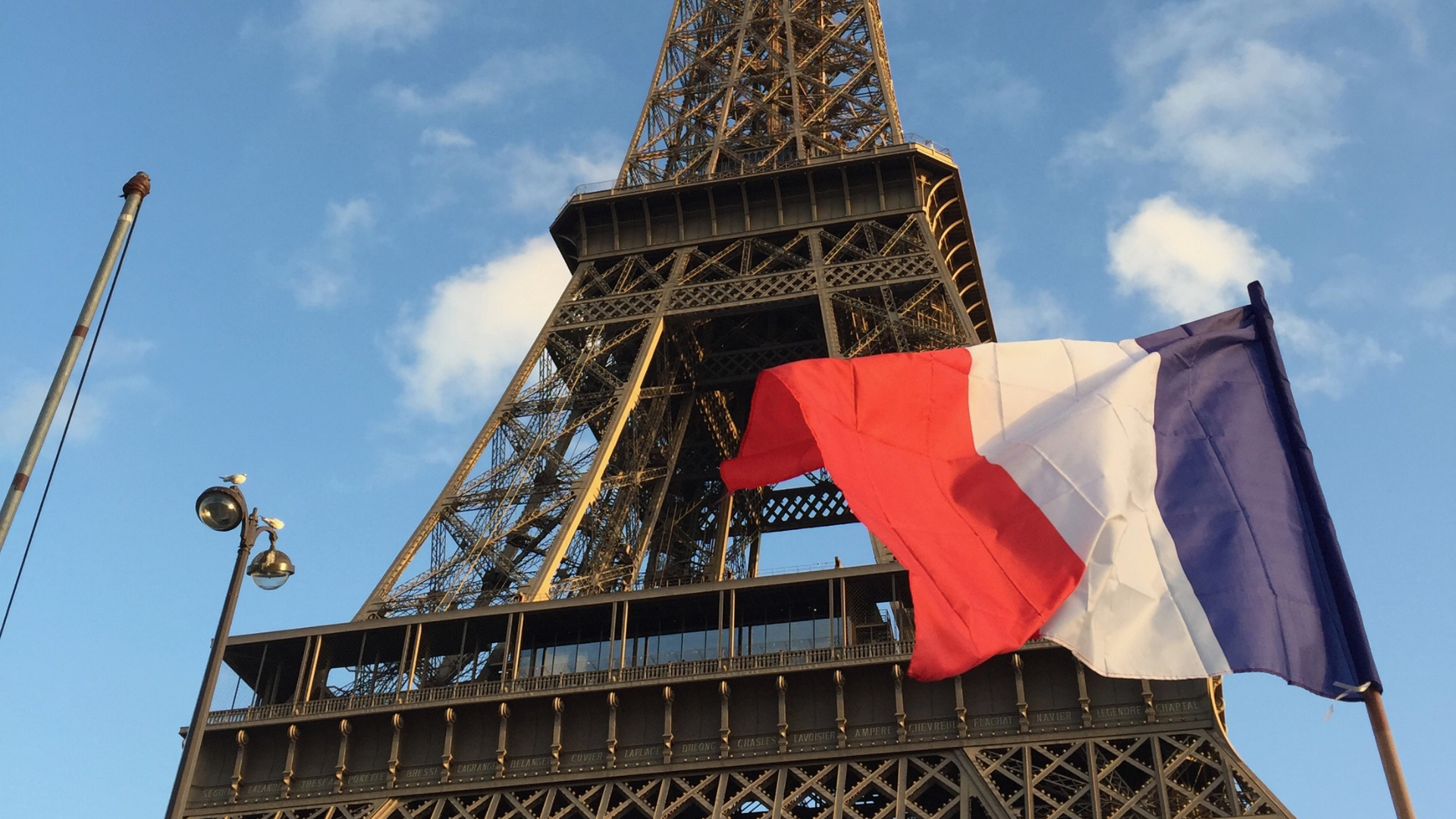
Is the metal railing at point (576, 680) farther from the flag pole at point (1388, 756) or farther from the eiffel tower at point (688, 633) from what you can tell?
the flag pole at point (1388, 756)

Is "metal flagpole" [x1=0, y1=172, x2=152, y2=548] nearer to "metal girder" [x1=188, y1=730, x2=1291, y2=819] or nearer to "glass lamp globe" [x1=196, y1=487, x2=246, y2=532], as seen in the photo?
"glass lamp globe" [x1=196, y1=487, x2=246, y2=532]

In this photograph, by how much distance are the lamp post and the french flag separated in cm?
598

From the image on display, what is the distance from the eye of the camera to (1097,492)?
19031 mm

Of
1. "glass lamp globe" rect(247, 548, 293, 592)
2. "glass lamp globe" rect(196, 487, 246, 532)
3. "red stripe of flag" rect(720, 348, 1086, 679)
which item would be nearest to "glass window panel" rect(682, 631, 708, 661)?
"red stripe of flag" rect(720, 348, 1086, 679)

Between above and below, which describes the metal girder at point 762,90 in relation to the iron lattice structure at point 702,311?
above

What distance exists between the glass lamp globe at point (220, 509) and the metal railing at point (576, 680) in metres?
18.3

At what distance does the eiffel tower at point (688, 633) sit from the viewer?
32.0m

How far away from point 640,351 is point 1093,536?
28529 mm

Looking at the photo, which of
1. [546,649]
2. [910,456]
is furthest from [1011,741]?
[910,456]

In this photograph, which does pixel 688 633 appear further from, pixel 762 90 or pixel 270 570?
pixel 762 90

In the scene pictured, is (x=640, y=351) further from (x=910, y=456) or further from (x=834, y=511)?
(x=910, y=456)

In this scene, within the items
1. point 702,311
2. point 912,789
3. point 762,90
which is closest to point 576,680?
point 912,789

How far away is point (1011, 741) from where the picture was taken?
104ft

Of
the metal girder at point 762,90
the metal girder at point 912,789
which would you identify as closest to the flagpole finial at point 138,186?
the metal girder at point 912,789
